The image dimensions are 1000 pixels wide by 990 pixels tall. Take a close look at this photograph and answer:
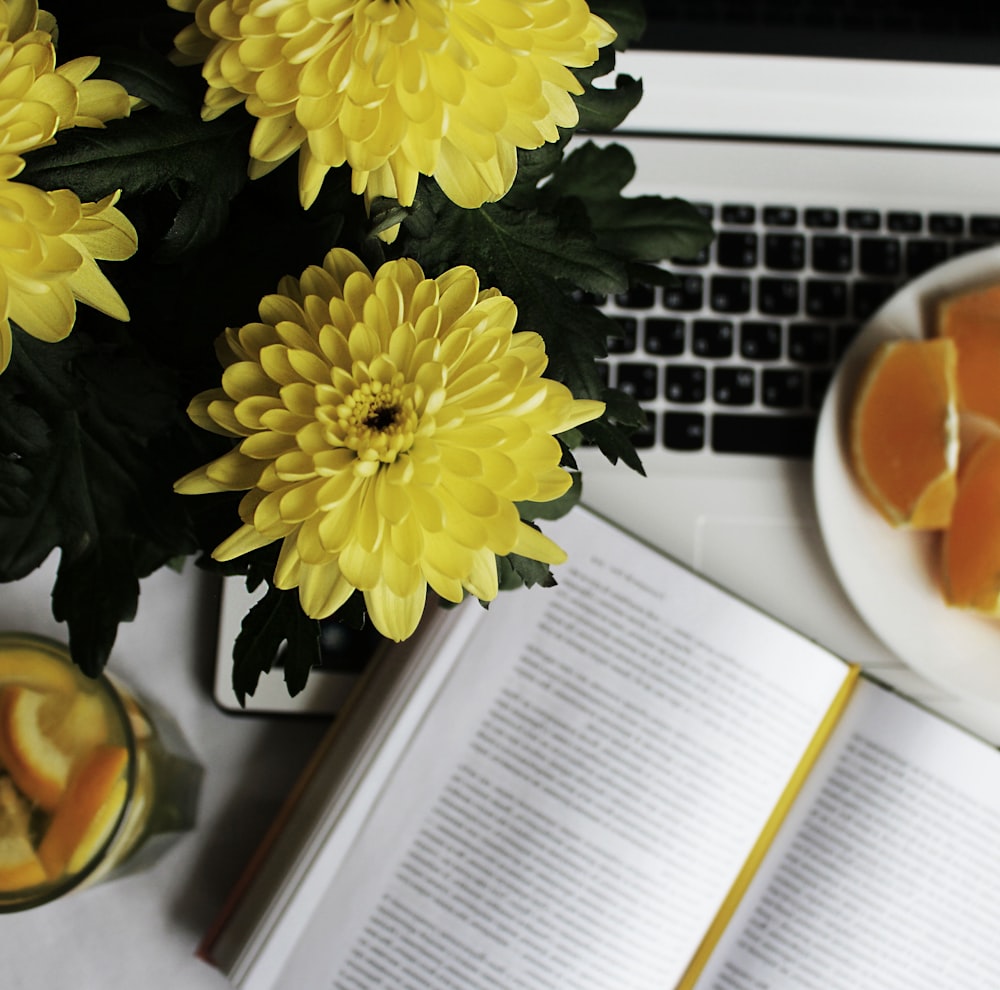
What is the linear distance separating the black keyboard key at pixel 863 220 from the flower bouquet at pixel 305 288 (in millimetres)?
266

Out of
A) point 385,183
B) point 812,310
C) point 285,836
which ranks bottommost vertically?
point 285,836

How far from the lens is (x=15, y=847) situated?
1.35 feet

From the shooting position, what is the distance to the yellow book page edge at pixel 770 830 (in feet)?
1.67

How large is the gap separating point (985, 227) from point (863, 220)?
7 cm

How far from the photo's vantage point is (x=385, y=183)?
0.25 meters

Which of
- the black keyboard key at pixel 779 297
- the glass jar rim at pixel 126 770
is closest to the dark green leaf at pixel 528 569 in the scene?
the glass jar rim at pixel 126 770

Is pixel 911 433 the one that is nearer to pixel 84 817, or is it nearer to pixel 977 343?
pixel 977 343

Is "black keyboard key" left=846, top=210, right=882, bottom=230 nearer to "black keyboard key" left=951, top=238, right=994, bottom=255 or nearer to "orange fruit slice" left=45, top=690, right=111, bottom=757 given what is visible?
"black keyboard key" left=951, top=238, right=994, bottom=255

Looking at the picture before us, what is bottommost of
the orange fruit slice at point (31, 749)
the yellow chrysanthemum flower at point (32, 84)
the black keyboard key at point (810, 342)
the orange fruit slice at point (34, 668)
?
the orange fruit slice at point (31, 749)

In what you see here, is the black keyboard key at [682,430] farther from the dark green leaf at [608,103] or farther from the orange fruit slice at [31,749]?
the orange fruit slice at [31,749]

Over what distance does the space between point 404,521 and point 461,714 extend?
0.29m

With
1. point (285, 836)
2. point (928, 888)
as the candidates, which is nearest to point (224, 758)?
point (285, 836)

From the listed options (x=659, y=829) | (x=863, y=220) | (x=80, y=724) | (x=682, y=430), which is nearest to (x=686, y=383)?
(x=682, y=430)

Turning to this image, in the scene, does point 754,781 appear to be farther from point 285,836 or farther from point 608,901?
point 285,836
